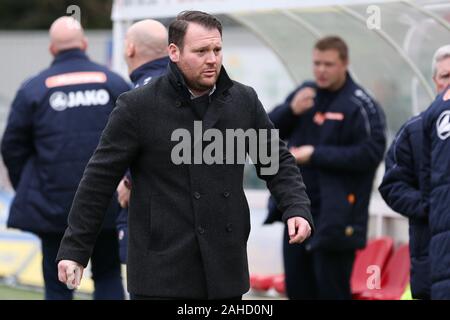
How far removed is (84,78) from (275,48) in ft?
9.68

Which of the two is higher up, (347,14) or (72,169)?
(347,14)

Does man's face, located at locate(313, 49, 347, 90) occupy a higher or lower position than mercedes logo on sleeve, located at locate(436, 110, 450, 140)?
higher

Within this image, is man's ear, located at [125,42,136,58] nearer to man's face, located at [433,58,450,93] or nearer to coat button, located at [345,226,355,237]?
man's face, located at [433,58,450,93]

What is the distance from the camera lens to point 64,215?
25.1 ft

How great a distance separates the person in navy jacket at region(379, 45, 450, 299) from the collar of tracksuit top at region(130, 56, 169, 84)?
1.37m

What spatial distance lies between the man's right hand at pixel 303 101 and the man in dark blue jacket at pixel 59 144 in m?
1.21

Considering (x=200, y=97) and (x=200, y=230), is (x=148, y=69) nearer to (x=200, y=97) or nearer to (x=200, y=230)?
(x=200, y=97)

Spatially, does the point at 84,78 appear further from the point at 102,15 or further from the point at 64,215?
the point at 102,15

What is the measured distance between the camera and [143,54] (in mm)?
6820

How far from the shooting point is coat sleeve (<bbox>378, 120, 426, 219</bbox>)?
241 inches

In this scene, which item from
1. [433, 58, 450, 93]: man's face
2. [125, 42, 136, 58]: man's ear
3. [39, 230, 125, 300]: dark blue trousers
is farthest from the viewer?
[39, 230, 125, 300]: dark blue trousers

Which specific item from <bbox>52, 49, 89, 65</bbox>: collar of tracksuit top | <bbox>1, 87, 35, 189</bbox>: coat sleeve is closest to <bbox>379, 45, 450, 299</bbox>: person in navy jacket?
<bbox>52, 49, 89, 65</bbox>: collar of tracksuit top

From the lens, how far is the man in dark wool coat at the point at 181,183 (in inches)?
198
